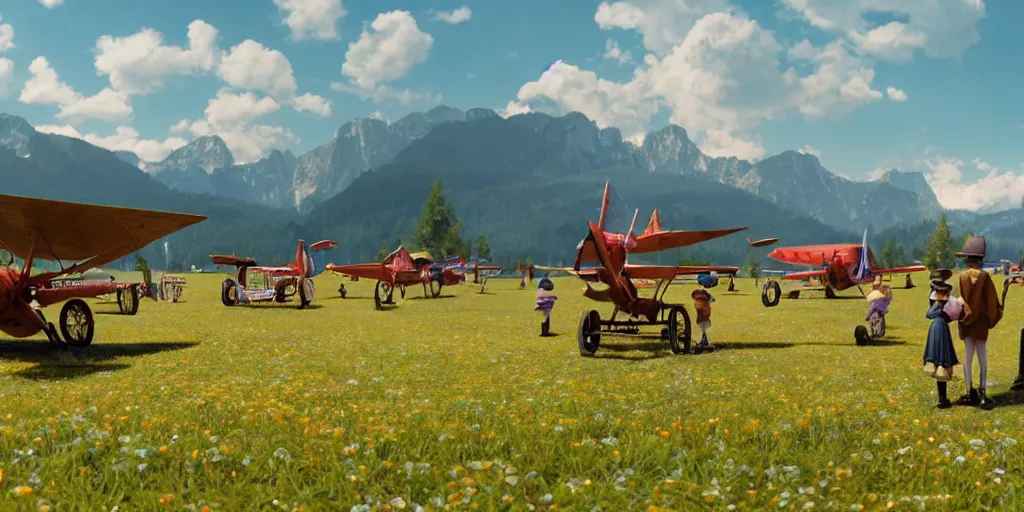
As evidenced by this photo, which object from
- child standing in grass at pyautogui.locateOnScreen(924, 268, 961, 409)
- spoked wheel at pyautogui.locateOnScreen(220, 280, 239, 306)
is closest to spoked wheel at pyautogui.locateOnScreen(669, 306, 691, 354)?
child standing in grass at pyautogui.locateOnScreen(924, 268, 961, 409)

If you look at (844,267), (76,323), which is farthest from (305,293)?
(844,267)

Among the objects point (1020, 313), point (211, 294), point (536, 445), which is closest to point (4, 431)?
point (536, 445)

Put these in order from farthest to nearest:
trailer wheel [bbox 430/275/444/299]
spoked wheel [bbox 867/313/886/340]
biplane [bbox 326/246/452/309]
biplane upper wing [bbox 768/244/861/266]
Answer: trailer wheel [bbox 430/275/444/299], biplane upper wing [bbox 768/244/861/266], biplane [bbox 326/246/452/309], spoked wheel [bbox 867/313/886/340]

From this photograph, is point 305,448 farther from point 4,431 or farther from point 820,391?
point 820,391

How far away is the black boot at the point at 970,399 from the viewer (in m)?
9.73

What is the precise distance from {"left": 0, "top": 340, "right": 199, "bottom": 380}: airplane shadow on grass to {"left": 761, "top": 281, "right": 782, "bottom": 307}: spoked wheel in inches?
1225

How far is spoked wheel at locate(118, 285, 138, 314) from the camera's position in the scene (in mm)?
28406

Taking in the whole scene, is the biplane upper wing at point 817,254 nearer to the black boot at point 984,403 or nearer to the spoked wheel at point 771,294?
Result: the spoked wheel at point 771,294

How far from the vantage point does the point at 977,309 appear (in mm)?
9305

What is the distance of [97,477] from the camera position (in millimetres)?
6102

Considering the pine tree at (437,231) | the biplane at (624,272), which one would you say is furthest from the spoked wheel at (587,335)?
the pine tree at (437,231)

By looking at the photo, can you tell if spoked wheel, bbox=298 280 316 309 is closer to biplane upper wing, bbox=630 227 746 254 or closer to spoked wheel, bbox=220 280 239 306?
spoked wheel, bbox=220 280 239 306

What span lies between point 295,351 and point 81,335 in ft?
17.7

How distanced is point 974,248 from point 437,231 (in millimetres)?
102866
